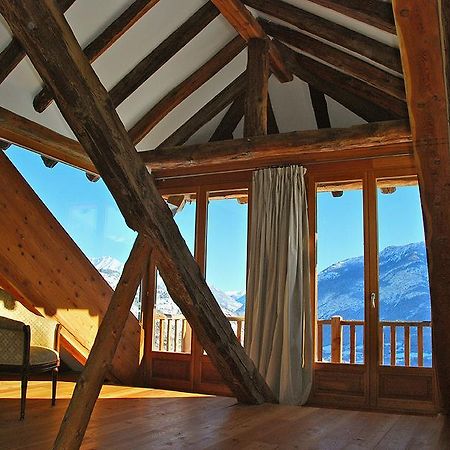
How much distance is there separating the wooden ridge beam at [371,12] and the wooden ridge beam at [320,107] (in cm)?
157

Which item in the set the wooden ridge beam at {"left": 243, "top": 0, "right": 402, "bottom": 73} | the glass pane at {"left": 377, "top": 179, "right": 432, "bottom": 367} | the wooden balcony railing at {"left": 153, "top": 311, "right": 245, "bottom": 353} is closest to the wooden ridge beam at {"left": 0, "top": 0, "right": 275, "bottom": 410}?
the glass pane at {"left": 377, "top": 179, "right": 432, "bottom": 367}

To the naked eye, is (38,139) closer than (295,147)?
Yes

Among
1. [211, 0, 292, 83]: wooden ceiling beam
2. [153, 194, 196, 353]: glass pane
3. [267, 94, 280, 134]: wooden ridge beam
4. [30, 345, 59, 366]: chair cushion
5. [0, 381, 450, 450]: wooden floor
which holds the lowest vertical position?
[0, 381, 450, 450]: wooden floor

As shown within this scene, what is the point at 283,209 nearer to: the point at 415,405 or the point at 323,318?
the point at 323,318

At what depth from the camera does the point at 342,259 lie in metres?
5.69

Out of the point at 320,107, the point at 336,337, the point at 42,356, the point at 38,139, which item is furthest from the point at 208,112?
the point at 42,356

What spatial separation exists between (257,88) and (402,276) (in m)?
2.33

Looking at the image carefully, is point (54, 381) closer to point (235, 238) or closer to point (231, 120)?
point (235, 238)

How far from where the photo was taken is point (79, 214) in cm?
626

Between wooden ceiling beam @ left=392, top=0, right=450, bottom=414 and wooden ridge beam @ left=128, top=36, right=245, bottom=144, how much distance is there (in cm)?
308

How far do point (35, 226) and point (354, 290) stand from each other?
3098mm

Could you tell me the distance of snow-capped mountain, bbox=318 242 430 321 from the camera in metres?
5.34

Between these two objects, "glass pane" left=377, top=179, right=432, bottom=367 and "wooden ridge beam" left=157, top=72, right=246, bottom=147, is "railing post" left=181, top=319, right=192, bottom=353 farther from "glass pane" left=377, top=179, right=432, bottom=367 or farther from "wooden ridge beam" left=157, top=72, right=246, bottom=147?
"glass pane" left=377, top=179, right=432, bottom=367

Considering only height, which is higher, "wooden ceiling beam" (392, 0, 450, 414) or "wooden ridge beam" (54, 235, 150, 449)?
"wooden ceiling beam" (392, 0, 450, 414)
